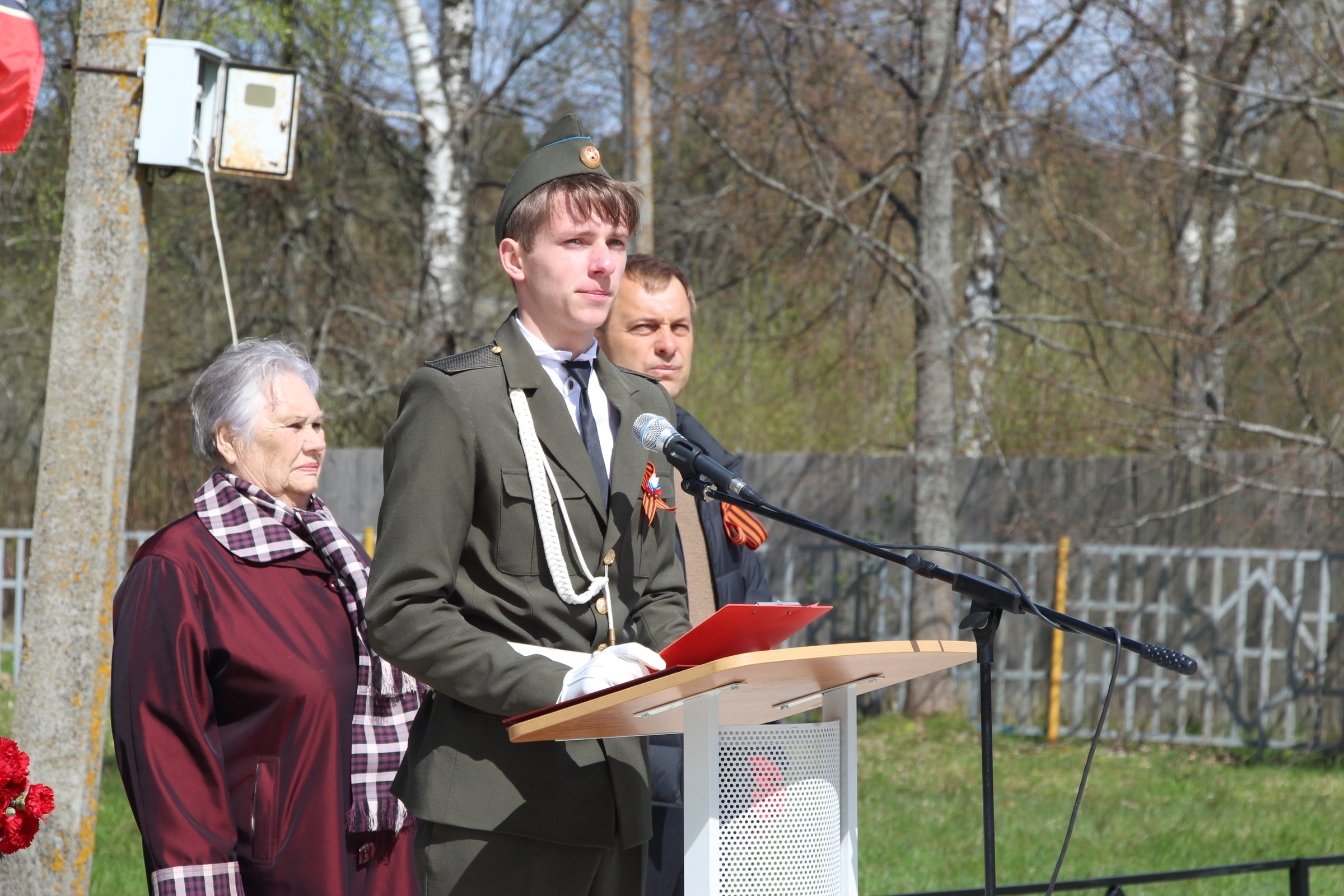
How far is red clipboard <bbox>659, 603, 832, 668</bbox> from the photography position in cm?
158

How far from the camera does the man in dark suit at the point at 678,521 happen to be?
2799mm

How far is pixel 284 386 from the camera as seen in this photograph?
304 cm

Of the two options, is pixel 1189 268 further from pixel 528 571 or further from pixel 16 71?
pixel 528 571

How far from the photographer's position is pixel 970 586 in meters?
2.03

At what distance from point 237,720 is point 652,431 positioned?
123cm

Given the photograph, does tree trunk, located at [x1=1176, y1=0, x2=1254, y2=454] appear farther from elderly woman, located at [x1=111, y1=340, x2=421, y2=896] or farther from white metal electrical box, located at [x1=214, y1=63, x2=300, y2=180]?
elderly woman, located at [x1=111, y1=340, x2=421, y2=896]

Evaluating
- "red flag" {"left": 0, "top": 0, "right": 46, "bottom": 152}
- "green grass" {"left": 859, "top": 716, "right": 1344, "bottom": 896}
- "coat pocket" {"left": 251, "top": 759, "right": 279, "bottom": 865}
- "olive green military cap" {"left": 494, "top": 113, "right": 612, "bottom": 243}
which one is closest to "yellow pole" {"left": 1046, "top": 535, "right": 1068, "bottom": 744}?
"green grass" {"left": 859, "top": 716, "right": 1344, "bottom": 896}

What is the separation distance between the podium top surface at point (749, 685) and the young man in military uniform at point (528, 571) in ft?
0.24

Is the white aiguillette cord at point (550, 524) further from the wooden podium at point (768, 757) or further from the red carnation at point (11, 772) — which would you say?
the red carnation at point (11, 772)

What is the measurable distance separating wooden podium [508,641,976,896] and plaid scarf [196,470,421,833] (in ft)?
3.81

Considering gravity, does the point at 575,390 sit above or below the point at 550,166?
below

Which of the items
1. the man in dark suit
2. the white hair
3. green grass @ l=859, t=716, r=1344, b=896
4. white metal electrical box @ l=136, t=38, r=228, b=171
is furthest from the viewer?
green grass @ l=859, t=716, r=1344, b=896

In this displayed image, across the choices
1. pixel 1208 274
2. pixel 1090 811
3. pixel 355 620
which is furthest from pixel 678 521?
pixel 1208 274

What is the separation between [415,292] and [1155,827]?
760 cm
